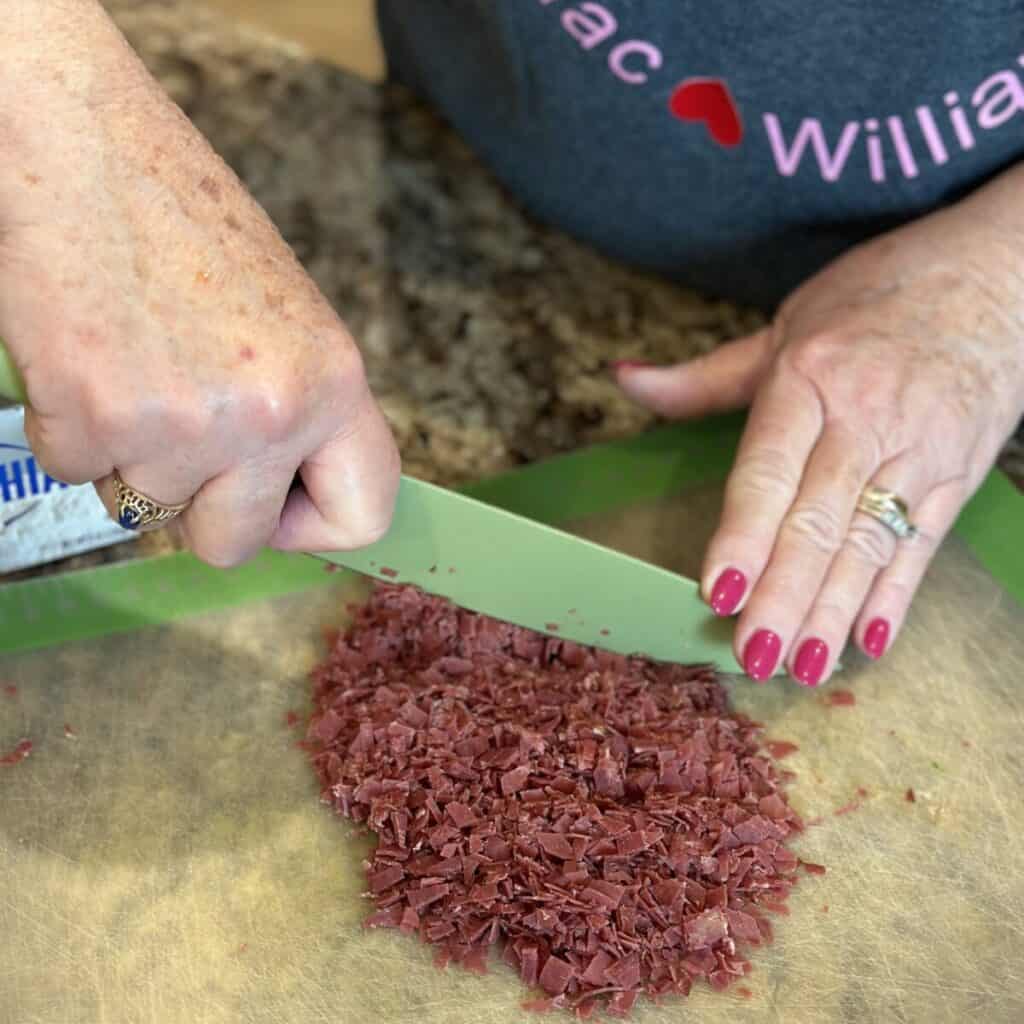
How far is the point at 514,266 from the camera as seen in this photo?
2070 millimetres

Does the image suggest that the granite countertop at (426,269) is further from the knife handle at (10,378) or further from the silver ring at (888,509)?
the knife handle at (10,378)

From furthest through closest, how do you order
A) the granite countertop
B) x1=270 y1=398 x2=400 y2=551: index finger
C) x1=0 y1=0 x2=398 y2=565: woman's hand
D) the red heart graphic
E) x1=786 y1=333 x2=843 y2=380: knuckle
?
the granite countertop → the red heart graphic → x1=786 y1=333 x2=843 y2=380: knuckle → x1=270 y1=398 x2=400 y2=551: index finger → x1=0 y1=0 x2=398 y2=565: woman's hand

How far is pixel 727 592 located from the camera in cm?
142

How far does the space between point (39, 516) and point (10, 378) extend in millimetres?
529

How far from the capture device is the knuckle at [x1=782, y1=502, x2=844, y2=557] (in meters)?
1.47

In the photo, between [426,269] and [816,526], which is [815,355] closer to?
[816,526]

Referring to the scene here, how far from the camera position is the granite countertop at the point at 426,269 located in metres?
1.84

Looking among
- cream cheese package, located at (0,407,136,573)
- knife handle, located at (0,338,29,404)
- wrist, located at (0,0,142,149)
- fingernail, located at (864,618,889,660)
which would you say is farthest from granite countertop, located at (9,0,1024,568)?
wrist, located at (0,0,142,149)

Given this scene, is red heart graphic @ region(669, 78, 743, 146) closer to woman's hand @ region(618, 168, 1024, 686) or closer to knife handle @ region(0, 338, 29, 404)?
woman's hand @ region(618, 168, 1024, 686)

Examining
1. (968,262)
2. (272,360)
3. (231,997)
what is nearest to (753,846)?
(231,997)

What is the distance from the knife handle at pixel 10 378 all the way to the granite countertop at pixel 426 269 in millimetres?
588

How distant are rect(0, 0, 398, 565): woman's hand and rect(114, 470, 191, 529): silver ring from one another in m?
0.01

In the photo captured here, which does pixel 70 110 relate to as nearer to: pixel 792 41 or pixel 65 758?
pixel 65 758

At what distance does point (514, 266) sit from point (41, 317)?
3.79 feet
